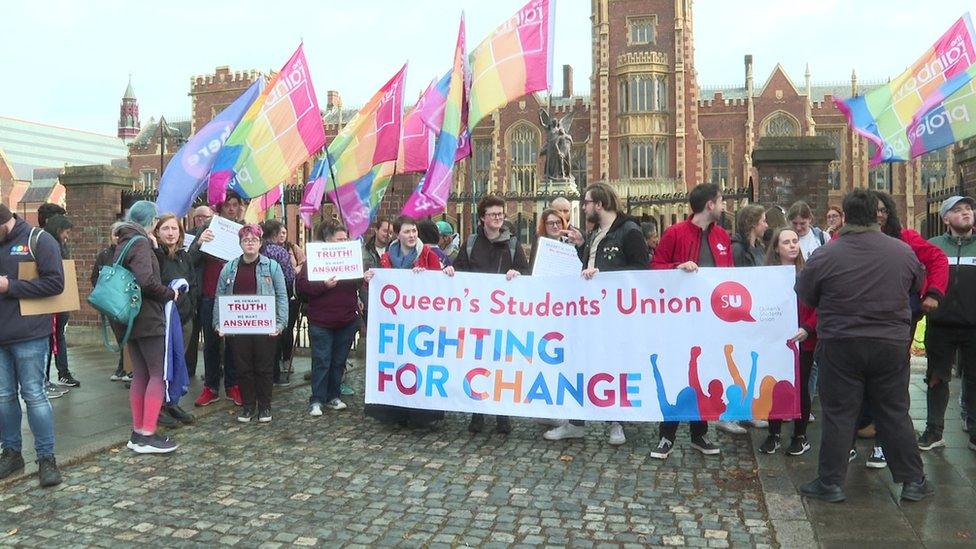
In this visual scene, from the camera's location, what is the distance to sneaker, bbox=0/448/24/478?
16.3 feet

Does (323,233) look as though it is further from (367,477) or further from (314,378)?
(367,477)

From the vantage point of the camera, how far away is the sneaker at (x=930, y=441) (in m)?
5.59

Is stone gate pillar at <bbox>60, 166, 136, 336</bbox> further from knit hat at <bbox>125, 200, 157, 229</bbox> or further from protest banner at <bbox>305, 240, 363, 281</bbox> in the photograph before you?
protest banner at <bbox>305, 240, 363, 281</bbox>

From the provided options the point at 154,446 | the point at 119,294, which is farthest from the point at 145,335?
the point at 154,446

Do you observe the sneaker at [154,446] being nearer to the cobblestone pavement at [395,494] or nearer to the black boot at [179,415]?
the cobblestone pavement at [395,494]

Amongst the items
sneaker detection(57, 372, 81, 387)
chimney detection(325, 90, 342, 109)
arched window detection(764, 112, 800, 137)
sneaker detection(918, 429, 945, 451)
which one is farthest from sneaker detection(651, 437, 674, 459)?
chimney detection(325, 90, 342, 109)

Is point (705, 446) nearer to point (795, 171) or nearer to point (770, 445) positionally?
point (770, 445)

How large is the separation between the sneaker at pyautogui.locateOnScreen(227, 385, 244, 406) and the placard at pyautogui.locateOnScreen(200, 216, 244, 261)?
1228 mm

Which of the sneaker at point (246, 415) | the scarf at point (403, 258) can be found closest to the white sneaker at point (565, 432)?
the scarf at point (403, 258)

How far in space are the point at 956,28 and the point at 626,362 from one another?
5191 millimetres

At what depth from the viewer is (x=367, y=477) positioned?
16.8 feet

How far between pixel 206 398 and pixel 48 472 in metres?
2.40

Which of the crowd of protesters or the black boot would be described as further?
the black boot

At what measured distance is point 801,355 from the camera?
563 centimetres
